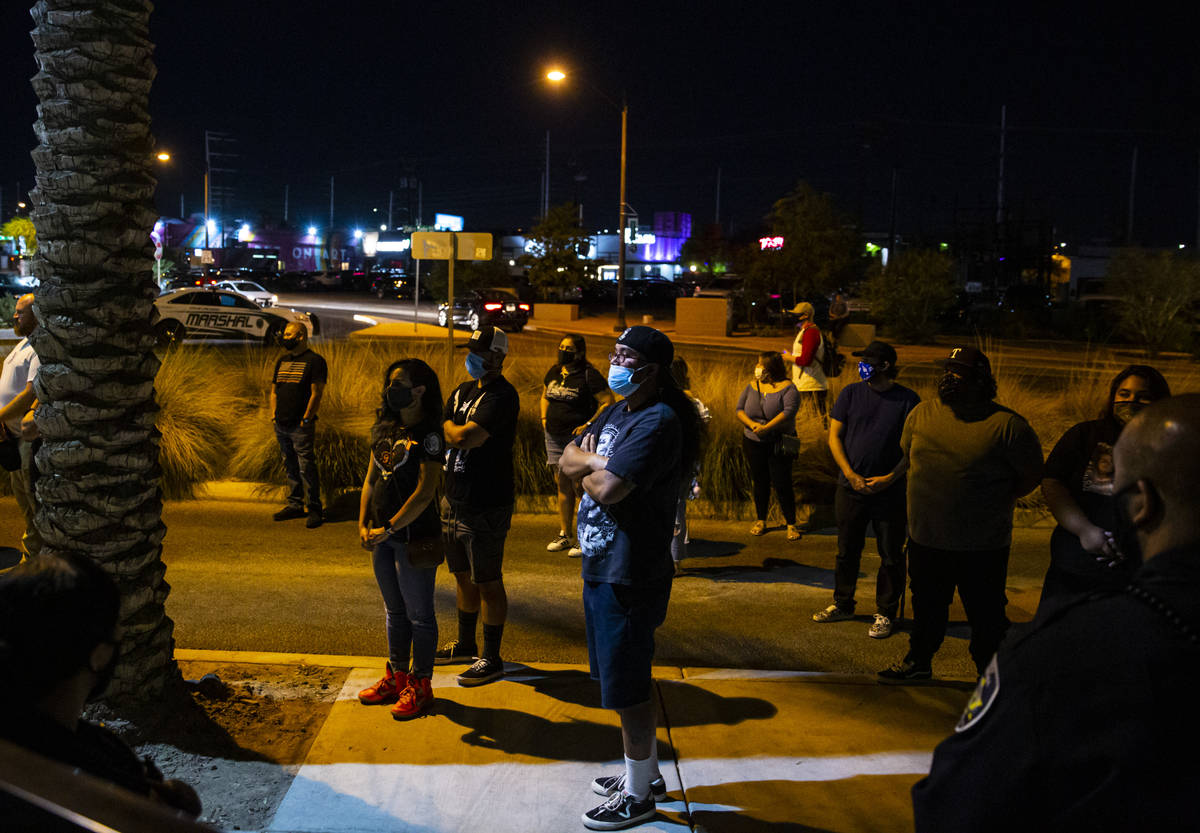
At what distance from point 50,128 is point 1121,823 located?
468 centimetres

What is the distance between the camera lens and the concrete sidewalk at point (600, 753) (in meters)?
4.08

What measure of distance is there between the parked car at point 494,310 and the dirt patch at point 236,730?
2865 centimetres

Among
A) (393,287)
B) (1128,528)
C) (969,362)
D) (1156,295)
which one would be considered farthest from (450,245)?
(393,287)

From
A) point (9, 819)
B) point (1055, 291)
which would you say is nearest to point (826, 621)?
point (9, 819)

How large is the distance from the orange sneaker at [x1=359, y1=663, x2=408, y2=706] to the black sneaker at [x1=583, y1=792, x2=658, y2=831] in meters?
1.39

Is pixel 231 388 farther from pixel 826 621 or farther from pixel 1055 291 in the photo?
pixel 1055 291

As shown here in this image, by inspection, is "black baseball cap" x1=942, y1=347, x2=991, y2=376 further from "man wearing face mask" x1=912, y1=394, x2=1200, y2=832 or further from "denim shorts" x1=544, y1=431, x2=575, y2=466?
"man wearing face mask" x1=912, y1=394, x2=1200, y2=832

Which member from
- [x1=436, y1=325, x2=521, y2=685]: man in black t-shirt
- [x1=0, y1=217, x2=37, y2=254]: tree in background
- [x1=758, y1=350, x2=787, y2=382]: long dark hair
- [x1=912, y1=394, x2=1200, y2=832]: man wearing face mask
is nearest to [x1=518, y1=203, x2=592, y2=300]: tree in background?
[x1=0, y1=217, x2=37, y2=254]: tree in background

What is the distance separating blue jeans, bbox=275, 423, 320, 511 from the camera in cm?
891

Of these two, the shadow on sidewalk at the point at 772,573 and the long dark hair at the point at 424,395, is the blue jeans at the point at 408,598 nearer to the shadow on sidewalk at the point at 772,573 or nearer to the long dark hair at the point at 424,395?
the long dark hair at the point at 424,395

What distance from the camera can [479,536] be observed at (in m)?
5.39

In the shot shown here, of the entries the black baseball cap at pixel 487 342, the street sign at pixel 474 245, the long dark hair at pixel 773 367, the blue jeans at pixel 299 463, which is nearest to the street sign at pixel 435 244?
the street sign at pixel 474 245

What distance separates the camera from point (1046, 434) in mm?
10797

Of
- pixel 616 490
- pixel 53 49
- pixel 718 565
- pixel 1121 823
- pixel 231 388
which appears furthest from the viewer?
pixel 231 388
